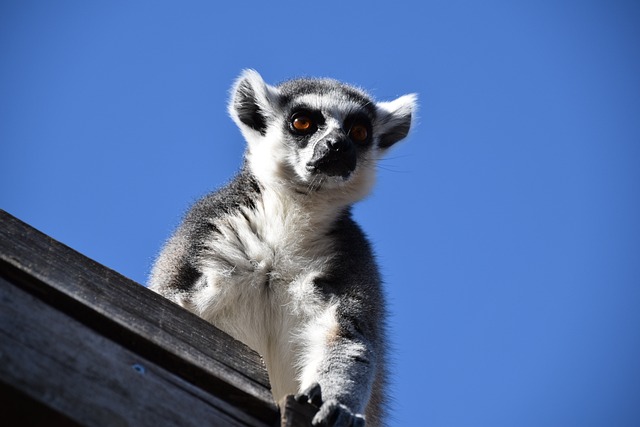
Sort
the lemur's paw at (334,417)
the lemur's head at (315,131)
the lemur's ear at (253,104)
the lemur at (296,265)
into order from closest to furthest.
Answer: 1. the lemur's paw at (334,417)
2. the lemur at (296,265)
3. the lemur's head at (315,131)
4. the lemur's ear at (253,104)

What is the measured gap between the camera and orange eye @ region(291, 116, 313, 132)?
5824 mm

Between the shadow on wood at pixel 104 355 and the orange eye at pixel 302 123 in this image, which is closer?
the shadow on wood at pixel 104 355

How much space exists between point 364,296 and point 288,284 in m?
0.41

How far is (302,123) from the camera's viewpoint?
5848 mm

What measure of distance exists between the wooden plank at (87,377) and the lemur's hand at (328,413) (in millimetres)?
381

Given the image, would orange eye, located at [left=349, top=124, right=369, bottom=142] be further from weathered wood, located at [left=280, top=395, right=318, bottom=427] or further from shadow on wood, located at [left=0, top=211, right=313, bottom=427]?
weathered wood, located at [left=280, top=395, right=318, bottom=427]

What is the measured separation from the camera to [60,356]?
1.82 m

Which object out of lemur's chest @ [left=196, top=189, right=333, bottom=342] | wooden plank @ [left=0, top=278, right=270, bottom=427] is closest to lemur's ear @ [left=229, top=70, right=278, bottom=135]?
lemur's chest @ [left=196, top=189, right=333, bottom=342]

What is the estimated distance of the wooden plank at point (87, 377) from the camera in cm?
172

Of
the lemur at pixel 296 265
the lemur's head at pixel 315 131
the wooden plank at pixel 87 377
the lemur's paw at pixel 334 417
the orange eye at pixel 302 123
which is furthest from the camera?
the orange eye at pixel 302 123

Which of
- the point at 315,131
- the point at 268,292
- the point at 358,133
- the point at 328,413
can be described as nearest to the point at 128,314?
the point at 328,413

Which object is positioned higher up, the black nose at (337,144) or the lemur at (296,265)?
the black nose at (337,144)

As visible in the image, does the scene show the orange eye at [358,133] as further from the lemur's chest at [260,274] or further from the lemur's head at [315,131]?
the lemur's chest at [260,274]

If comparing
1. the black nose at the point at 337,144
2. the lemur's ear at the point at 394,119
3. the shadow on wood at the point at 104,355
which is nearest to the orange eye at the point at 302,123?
the black nose at the point at 337,144
